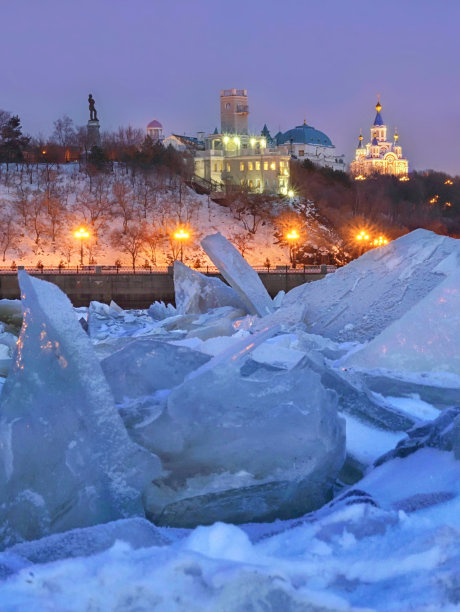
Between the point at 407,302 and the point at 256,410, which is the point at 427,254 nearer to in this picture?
the point at 407,302

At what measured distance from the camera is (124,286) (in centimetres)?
3253

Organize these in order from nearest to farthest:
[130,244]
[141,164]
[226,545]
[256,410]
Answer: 1. [226,545]
2. [256,410]
3. [130,244]
4. [141,164]

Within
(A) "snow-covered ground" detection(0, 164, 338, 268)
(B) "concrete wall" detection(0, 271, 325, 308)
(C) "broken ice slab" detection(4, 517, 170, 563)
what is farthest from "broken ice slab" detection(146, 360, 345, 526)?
(A) "snow-covered ground" detection(0, 164, 338, 268)

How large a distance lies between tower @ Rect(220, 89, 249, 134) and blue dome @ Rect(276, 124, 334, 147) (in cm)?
1312

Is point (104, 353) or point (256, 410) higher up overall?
point (256, 410)

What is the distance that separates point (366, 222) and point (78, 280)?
3033 centimetres

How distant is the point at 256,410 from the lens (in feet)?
11.0

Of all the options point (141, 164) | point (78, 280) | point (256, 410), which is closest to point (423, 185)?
point (141, 164)

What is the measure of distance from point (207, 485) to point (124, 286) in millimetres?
29774

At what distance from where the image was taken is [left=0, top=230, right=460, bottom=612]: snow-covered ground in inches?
89.4

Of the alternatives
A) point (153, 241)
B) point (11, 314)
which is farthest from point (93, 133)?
point (11, 314)

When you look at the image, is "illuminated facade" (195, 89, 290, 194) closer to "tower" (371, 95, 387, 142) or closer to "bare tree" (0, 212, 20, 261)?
"bare tree" (0, 212, 20, 261)

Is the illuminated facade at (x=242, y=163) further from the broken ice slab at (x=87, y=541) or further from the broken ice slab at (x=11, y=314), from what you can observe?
the broken ice slab at (x=87, y=541)

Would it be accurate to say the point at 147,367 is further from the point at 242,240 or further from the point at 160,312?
the point at 242,240
